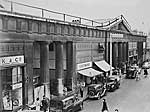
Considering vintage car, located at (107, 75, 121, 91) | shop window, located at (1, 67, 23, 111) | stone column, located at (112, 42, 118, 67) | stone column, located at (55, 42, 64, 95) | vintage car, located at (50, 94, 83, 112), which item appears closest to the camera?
shop window, located at (1, 67, 23, 111)

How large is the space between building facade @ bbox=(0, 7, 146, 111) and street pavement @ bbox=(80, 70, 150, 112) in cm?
256

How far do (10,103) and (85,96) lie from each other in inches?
288

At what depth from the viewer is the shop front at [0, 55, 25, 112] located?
39.7 ft

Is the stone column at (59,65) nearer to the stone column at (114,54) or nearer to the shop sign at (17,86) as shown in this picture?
the shop sign at (17,86)

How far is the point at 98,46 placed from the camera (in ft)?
78.8

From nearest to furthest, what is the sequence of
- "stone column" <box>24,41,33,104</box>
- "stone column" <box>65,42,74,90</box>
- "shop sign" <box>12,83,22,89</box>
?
1. "shop sign" <box>12,83,22,89</box>
2. "stone column" <box>24,41,33,104</box>
3. "stone column" <box>65,42,74,90</box>

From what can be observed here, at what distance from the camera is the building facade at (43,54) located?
39.8 ft

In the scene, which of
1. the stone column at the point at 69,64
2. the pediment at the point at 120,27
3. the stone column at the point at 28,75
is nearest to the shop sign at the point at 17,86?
the stone column at the point at 28,75

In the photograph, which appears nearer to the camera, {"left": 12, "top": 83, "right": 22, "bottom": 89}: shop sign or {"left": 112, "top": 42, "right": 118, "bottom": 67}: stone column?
{"left": 12, "top": 83, "right": 22, "bottom": 89}: shop sign

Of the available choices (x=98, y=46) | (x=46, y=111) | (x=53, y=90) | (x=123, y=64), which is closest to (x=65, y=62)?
(x=53, y=90)

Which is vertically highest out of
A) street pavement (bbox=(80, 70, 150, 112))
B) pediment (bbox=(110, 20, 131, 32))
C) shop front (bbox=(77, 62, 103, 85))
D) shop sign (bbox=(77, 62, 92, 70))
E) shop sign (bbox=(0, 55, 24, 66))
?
pediment (bbox=(110, 20, 131, 32))

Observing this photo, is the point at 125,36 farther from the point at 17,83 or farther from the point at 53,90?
the point at 17,83

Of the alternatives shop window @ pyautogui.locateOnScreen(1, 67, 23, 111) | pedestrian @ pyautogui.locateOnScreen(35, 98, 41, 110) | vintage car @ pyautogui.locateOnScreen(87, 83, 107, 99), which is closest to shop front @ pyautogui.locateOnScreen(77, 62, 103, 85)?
vintage car @ pyautogui.locateOnScreen(87, 83, 107, 99)

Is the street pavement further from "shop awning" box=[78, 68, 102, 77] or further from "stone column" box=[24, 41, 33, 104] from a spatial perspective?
"stone column" box=[24, 41, 33, 104]
